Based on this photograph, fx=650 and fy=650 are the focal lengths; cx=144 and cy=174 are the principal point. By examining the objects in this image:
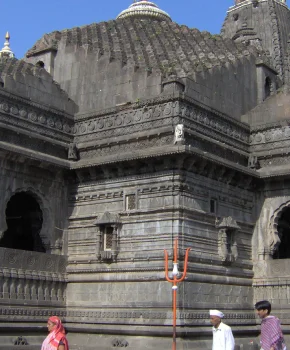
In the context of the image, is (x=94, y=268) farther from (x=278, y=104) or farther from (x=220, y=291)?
(x=278, y=104)

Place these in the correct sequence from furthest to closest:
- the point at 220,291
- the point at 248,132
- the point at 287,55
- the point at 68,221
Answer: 1. the point at 287,55
2. the point at 248,132
3. the point at 68,221
4. the point at 220,291

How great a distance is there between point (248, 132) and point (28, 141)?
7435 mm

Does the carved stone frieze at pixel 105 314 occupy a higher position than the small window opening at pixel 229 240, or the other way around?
the small window opening at pixel 229 240

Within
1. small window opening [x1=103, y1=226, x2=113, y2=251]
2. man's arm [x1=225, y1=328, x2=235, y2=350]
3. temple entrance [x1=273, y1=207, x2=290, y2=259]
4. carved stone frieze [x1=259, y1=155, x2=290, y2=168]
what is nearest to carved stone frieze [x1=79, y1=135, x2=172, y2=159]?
small window opening [x1=103, y1=226, x2=113, y2=251]

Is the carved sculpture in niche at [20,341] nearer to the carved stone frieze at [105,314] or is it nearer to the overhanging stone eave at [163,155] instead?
the carved stone frieze at [105,314]

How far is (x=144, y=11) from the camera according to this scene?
→ 26.9 m

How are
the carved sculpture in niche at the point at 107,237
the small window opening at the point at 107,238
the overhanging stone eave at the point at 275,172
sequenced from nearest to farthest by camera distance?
the carved sculpture in niche at the point at 107,237
the small window opening at the point at 107,238
the overhanging stone eave at the point at 275,172

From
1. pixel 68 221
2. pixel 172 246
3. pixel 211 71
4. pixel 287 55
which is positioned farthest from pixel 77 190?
pixel 287 55

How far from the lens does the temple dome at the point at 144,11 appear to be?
26875mm

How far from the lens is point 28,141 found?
19.8m

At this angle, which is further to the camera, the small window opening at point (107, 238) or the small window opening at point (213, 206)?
the small window opening at point (213, 206)

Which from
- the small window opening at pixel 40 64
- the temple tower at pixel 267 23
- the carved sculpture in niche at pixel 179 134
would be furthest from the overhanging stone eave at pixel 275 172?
the temple tower at pixel 267 23

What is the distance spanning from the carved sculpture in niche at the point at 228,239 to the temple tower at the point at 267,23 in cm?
1128

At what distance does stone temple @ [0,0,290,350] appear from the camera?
1820 cm
